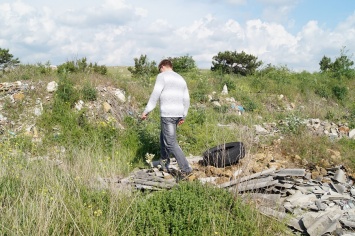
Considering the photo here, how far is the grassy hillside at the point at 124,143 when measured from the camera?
4.01m

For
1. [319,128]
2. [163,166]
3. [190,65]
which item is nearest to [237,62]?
[190,65]

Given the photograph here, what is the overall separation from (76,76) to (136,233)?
7530mm

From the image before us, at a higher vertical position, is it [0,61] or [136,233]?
[0,61]

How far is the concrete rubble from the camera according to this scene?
444cm

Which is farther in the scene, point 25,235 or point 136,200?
point 136,200

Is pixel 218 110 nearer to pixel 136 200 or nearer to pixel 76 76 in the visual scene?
pixel 76 76

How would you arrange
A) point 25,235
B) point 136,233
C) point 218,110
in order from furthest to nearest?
1. point 218,110
2. point 136,233
3. point 25,235

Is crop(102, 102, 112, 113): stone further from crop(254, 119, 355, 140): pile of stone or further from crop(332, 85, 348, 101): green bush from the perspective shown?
crop(332, 85, 348, 101): green bush

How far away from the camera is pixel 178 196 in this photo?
175 inches

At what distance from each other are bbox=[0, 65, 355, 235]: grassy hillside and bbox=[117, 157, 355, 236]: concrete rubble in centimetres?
33

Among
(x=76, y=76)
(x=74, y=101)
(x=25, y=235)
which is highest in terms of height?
(x=76, y=76)

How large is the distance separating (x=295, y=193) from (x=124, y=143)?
407 cm

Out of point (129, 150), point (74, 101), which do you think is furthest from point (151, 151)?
point (74, 101)

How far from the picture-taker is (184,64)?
60.7ft
